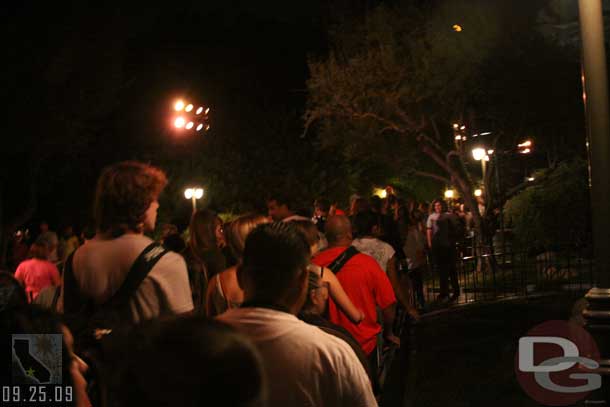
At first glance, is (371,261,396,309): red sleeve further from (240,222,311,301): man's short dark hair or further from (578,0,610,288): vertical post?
(240,222,311,301): man's short dark hair

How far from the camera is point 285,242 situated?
Result: 2.43 metres

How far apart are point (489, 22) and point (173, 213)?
19290 mm

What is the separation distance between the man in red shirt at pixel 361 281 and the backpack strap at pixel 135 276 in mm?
2301

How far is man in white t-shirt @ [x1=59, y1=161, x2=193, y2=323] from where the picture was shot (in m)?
3.30

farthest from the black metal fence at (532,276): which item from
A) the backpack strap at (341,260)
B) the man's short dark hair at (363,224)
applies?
the backpack strap at (341,260)

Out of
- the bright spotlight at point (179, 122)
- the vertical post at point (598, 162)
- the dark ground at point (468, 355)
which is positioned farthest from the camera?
the bright spotlight at point (179, 122)

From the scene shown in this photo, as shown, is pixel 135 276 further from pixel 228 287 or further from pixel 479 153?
pixel 479 153

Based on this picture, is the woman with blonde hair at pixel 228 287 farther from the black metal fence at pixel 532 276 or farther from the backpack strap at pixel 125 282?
the black metal fence at pixel 532 276

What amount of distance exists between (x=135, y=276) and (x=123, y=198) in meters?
0.40

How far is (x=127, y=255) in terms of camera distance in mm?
3365

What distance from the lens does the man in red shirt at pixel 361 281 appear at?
5508mm

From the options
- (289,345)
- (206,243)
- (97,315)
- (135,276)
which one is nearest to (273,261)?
(289,345)

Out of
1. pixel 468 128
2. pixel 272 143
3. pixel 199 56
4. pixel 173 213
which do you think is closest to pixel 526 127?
pixel 468 128

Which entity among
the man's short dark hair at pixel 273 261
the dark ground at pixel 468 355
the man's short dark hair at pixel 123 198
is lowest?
the dark ground at pixel 468 355
